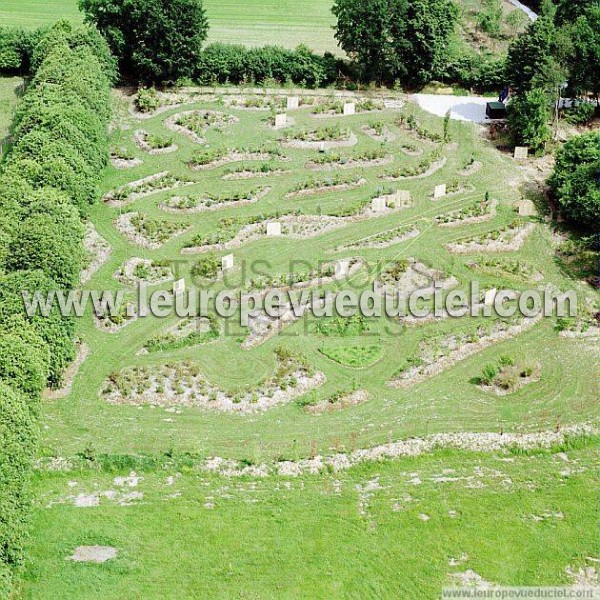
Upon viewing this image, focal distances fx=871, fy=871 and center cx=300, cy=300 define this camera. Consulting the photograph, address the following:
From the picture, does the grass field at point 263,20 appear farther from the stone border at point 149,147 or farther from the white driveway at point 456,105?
the stone border at point 149,147

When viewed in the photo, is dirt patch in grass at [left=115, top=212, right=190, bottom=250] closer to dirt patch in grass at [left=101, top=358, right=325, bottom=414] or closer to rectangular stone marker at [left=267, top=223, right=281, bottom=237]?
rectangular stone marker at [left=267, top=223, right=281, bottom=237]

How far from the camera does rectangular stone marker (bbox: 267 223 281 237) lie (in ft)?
169

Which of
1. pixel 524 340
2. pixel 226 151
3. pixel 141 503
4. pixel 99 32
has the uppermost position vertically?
pixel 99 32

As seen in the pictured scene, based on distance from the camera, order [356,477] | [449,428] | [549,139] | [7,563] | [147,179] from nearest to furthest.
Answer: [7,563] → [356,477] → [449,428] → [147,179] → [549,139]

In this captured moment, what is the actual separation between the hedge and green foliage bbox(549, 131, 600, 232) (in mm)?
28747

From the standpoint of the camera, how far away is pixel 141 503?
34594 mm

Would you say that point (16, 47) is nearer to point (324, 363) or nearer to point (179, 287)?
point (179, 287)

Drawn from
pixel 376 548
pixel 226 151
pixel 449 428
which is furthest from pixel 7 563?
pixel 226 151

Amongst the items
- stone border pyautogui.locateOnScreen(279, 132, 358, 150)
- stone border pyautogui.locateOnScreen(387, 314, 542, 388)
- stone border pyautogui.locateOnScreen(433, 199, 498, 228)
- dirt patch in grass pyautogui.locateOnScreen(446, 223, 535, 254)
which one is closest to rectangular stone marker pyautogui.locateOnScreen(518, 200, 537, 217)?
stone border pyautogui.locateOnScreen(433, 199, 498, 228)

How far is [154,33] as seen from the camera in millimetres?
67812

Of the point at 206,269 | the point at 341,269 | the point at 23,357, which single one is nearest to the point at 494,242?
the point at 341,269

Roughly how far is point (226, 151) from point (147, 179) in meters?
6.04

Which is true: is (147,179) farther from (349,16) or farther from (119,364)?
(349,16)

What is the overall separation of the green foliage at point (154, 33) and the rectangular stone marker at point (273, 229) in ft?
76.5
